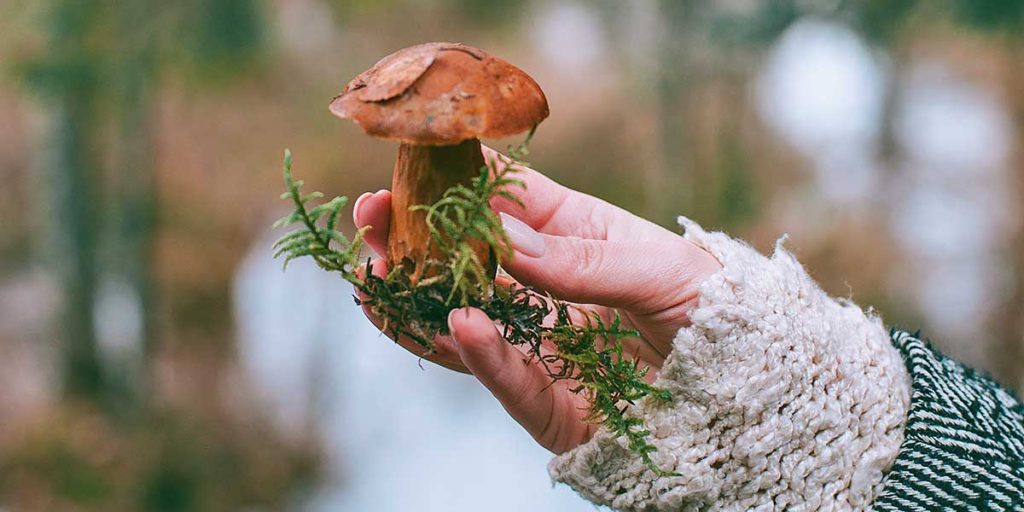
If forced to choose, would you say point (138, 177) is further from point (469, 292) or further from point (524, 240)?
point (524, 240)

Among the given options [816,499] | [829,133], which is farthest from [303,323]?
[816,499]

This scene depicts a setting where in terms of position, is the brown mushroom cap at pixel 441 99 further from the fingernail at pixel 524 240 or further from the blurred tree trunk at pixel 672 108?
the blurred tree trunk at pixel 672 108

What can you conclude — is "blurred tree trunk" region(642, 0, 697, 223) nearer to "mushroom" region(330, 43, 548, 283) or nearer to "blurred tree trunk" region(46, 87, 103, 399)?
"blurred tree trunk" region(46, 87, 103, 399)

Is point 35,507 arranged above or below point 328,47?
below

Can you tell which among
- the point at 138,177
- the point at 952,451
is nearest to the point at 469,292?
the point at 952,451

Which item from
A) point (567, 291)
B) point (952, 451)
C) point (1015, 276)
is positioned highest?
point (1015, 276)

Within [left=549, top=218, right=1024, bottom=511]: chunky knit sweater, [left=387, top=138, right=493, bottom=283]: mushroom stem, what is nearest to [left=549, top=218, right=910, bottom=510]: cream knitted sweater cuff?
[left=549, top=218, right=1024, bottom=511]: chunky knit sweater

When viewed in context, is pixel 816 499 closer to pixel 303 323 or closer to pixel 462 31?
A: pixel 303 323
